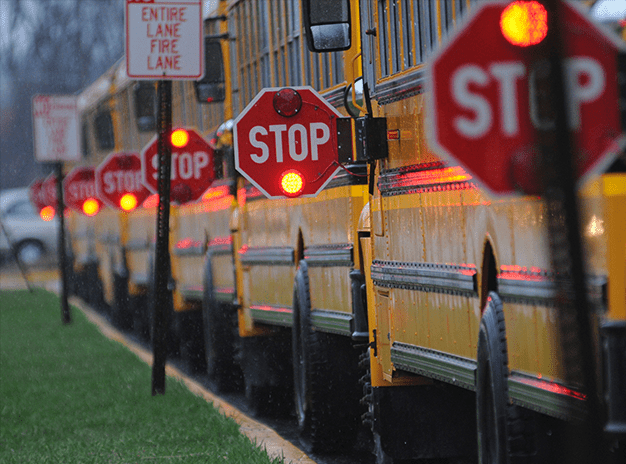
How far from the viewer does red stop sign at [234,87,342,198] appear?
6.94 m

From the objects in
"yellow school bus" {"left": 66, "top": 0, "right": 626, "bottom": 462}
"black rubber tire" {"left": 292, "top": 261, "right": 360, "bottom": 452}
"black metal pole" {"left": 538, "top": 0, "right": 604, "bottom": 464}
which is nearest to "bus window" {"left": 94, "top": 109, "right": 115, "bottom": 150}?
"yellow school bus" {"left": 66, "top": 0, "right": 626, "bottom": 462}

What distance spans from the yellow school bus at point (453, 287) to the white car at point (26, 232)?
3280 centimetres

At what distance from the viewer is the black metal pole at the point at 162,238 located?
10.4 m

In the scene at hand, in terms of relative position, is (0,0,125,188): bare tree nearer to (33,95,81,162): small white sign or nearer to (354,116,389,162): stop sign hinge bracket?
(33,95,81,162): small white sign

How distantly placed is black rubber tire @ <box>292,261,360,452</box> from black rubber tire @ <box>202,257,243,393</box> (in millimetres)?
3064

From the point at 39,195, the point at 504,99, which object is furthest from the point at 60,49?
the point at 504,99

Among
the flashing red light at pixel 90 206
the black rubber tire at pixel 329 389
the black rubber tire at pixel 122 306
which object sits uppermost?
the flashing red light at pixel 90 206

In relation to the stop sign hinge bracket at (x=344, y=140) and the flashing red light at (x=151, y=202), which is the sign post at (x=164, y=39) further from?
the flashing red light at (x=151, y=202)

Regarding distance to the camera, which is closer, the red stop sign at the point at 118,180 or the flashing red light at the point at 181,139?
the flashing red light at the point at 181,139

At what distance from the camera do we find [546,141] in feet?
7.08

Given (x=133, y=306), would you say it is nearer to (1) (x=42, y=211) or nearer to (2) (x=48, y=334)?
(2) (x=48, y=334)

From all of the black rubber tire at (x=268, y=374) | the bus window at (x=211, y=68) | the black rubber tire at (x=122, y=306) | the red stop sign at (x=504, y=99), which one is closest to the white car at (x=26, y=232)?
the black rubber tire at (x=122, y=306)

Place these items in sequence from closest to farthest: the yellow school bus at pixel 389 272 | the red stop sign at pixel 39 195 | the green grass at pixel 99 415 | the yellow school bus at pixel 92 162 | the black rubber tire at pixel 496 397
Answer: the yellow school bus at pixel 389 272 < the black rubber tire at pixel 496 397 < the green grass at pixel 99 415 < the yellow school bus at pixel 92 162 < the red stop sign at pixel 39 195

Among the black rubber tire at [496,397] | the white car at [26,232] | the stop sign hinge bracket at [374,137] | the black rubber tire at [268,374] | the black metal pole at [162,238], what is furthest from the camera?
the white car at [26,232]
